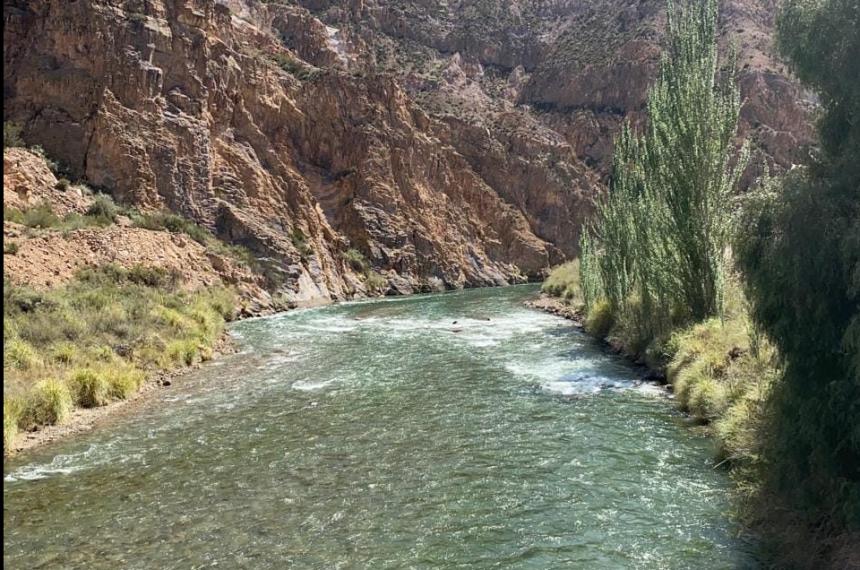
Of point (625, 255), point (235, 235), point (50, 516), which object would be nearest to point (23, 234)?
point (235, 235)

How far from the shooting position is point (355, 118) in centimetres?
6341

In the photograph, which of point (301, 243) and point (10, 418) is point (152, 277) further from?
point (301, 243)

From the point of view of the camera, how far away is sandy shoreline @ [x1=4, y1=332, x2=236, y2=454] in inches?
513

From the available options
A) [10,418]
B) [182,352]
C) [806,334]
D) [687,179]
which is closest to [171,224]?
[182,352]

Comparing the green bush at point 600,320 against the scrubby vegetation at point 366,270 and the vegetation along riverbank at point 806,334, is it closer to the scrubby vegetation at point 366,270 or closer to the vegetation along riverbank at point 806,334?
the vegetation along riverbank at point 806,334

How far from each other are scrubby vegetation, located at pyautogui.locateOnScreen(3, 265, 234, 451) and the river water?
1.53 meters

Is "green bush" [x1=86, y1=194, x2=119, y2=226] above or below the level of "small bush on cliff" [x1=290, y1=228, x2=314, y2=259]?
above

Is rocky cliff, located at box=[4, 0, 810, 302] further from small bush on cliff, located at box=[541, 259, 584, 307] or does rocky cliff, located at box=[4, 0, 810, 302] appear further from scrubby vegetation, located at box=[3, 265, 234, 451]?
scrubby vegetation, located at box=[3, 265, 234, 451]

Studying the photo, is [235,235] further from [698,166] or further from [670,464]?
[670,464]

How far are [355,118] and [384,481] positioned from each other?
5684 cm

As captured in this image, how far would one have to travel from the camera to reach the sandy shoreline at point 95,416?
13023 mm

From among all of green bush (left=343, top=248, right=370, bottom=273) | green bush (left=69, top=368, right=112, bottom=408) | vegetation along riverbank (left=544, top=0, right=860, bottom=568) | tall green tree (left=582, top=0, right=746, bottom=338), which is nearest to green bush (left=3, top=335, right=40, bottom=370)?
green bush (left=69, top=368, right=112, bottom=408)

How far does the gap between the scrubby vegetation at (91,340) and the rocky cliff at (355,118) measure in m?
15.0

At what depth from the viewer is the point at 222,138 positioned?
48438mm
